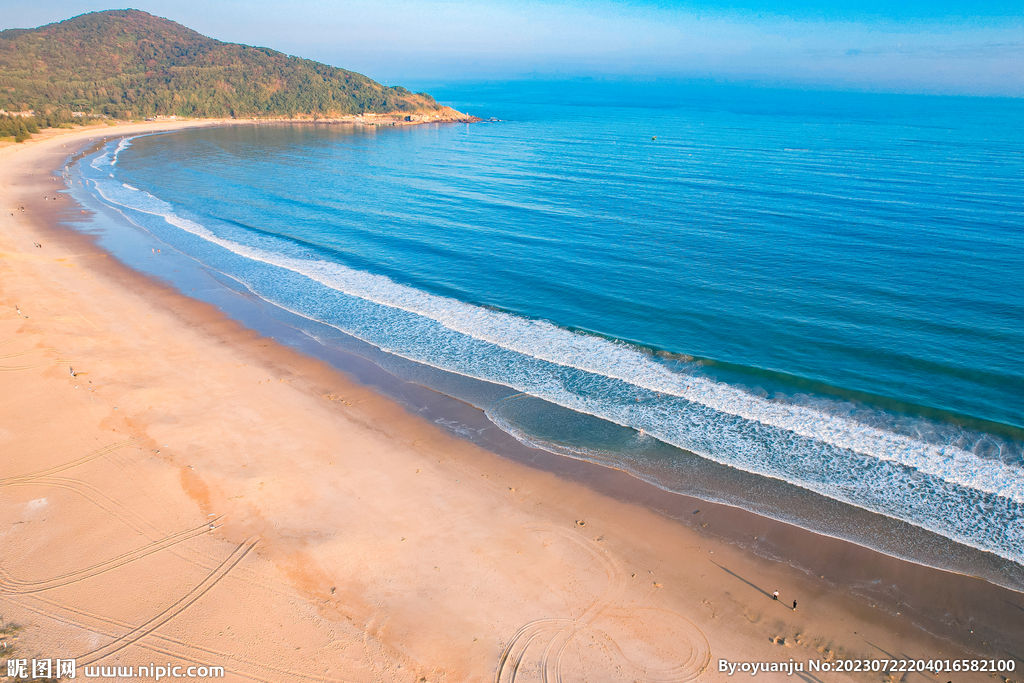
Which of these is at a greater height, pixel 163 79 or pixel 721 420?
pixel 163 79

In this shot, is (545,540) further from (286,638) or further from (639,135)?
(639,135)

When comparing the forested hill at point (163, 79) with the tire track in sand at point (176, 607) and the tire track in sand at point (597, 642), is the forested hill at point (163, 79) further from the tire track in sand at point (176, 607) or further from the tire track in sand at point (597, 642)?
the tire track in sand at point (597, 642)

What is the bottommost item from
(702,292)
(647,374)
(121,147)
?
(647,374)

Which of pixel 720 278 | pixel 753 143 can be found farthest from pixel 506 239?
pixel 753 143

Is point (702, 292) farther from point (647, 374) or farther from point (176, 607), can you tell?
point (176, 607)

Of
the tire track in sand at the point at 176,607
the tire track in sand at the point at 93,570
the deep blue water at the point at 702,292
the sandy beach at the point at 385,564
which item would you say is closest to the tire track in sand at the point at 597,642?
the sandy beach at the point at 385,564

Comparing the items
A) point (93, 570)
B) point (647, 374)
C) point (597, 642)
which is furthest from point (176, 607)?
point (647, 374)
